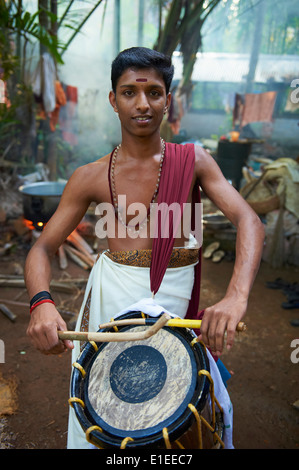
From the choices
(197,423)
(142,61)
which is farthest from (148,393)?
(142,61)

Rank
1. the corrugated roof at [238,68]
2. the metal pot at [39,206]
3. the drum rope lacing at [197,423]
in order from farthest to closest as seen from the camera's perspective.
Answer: the corrugated roof at [238,68] → the metal pot at [39,206] → the drum rope lacing at [197,423]

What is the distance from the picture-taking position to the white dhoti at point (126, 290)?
6.19 feet

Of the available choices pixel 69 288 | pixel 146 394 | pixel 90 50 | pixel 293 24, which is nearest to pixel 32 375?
pixel 69 288

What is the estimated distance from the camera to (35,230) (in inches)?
226

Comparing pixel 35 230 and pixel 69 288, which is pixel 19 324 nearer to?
pixel 69 288

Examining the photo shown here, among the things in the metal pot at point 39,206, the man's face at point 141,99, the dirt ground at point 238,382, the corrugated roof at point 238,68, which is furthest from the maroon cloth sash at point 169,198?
the corrugated roof at point 238,68

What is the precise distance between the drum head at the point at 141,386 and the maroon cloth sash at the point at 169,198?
32 cm

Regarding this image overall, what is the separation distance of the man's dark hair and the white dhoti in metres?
1.03

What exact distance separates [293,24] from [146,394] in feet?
55.6

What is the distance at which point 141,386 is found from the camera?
1.44 m

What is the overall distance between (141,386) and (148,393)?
0.04 meters

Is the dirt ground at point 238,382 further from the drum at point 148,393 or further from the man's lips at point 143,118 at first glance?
the man's lips at point 143,118

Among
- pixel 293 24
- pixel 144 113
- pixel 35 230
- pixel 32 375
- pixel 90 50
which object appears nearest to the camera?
pixel 144 113

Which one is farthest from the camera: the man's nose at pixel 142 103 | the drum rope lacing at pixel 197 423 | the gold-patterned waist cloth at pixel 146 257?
the gold-patterned waist cloth at pixel 146 257
